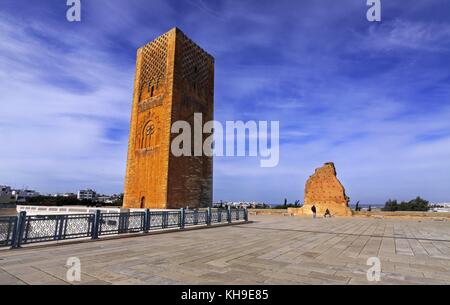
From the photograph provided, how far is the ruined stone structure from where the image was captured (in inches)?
914

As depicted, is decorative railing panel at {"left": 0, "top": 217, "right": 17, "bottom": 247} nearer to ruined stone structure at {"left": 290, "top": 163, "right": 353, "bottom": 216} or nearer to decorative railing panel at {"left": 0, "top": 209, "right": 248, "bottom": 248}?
decorative railing panel at {"left": 0, "top": 209, "right": 248, "bottom": 248}

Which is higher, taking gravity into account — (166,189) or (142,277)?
(166,189)

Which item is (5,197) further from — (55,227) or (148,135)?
(55,227)

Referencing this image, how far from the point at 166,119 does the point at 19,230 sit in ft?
48.3

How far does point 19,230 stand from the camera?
20.7 feet

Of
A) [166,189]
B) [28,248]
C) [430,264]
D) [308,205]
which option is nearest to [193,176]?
[166,189]

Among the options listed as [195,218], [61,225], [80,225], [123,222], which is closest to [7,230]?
[61,225]

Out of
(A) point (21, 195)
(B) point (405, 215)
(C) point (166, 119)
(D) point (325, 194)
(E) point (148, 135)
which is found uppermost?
(C) point (166, 119)

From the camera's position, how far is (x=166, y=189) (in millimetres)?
19250

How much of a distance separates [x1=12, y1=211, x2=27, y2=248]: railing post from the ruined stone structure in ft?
70.6

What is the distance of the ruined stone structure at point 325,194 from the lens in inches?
914

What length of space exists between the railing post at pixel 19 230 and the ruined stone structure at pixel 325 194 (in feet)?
70.6
